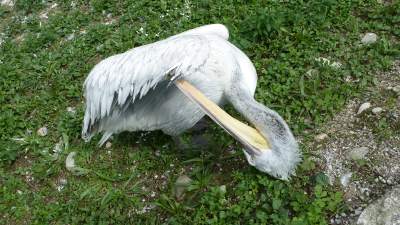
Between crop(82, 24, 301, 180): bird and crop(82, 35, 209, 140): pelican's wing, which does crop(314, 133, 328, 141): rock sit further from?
crop(82, 35, 209, 140): pelican's wing

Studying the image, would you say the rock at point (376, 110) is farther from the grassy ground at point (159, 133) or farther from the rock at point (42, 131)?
the rock at point (42, 131)

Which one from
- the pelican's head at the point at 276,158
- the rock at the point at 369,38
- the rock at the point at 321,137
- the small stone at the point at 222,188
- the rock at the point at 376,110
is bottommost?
the small stone at the point at 222,188

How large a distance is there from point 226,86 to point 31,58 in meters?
2.51

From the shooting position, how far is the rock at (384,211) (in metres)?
2.87

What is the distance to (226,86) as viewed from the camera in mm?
3549

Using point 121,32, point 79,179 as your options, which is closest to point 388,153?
point 79,179

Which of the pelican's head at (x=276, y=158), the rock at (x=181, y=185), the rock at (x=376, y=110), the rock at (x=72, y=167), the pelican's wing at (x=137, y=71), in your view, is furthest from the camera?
the rock at (x=72, y=167)

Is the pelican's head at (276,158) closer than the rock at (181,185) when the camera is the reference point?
Yes

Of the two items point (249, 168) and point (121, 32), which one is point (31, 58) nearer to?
point (121, 32)

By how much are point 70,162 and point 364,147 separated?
2147mm

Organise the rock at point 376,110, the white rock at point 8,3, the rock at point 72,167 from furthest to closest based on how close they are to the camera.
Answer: the white rock at point 8,3
the rock at point 72,167
the rock at point 376,110

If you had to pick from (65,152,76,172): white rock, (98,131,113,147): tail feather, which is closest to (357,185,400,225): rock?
(98,131,113,147): tail feather

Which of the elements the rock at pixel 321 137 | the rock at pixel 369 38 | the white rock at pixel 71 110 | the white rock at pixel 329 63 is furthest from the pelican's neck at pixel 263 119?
the white rock at pixel 71 110

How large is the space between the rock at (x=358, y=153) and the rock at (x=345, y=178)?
136 mm
